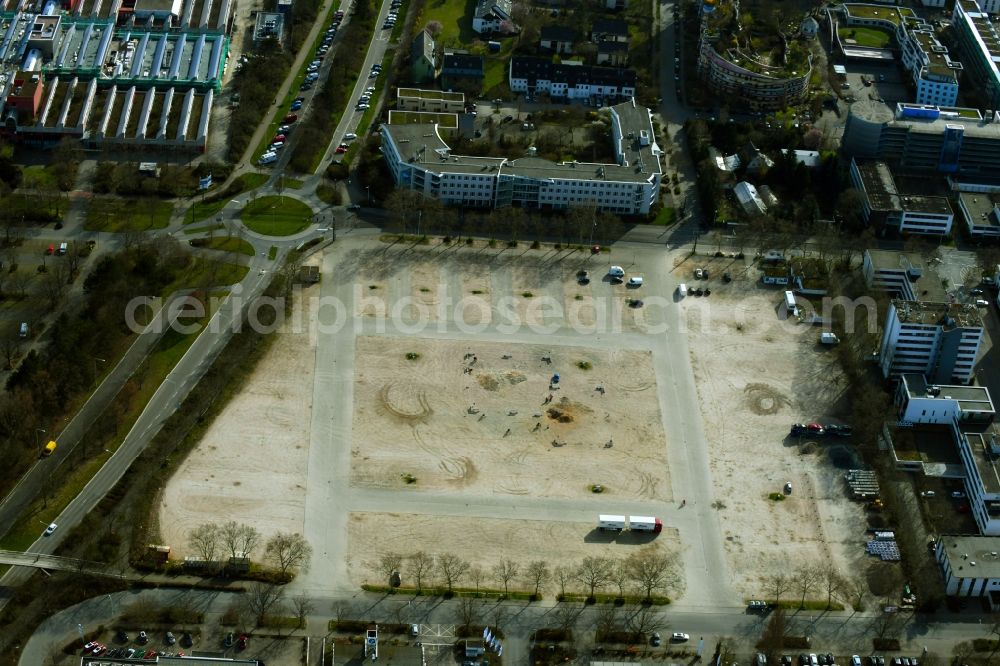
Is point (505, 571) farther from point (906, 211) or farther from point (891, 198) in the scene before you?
point (891, 198)

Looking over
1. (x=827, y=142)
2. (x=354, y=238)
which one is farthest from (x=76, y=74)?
(x=827, y=142)

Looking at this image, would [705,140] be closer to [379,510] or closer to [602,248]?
[602,248]

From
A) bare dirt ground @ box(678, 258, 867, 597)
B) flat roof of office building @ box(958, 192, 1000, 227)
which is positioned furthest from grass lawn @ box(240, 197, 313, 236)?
flat roof of office building @ box(958, 192, 1000, 227)

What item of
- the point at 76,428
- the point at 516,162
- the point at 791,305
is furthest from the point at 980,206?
the point at 76,428

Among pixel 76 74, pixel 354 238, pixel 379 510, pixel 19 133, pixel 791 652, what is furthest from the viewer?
pixel 76 74

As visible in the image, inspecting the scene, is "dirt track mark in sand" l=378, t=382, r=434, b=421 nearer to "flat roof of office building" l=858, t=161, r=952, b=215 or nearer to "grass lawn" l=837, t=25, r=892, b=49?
"flat roof of office building" l=858, t=161, r=952, b=215

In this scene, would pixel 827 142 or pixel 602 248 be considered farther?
pixel 827 142
